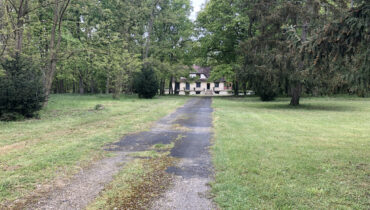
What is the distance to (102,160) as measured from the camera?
17.4 ft

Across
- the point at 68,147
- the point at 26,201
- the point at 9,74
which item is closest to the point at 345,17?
the point at 26,201

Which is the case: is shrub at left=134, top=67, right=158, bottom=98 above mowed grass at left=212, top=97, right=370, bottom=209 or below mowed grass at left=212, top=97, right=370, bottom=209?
above

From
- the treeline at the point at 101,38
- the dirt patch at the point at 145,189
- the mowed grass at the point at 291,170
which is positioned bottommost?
the dirt patch at the point at 145,189

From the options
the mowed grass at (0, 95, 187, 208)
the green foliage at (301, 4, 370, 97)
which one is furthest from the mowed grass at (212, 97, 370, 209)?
the mowed grass at (0, 95, 187, 208)

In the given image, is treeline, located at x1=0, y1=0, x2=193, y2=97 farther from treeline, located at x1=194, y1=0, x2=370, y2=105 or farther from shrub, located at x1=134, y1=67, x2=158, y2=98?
treeline, located at x1=194, y1=0, x2=370, y2=105

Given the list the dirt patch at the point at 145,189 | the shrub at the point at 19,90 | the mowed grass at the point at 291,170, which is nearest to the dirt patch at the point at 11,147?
the dirt patch at the point at 145,189

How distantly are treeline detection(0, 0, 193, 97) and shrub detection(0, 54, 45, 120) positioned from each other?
1.78ft

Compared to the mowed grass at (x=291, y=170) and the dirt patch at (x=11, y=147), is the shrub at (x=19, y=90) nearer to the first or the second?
the dirt patch at (x=11, y=147)

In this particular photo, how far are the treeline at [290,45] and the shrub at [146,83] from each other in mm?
9240

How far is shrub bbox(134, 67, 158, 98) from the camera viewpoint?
28344 mm

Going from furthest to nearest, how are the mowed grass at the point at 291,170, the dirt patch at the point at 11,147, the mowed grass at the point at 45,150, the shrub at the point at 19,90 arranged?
the shrub at the point at 19,90 → the dirt patch at the point at 11,147 → the mowed grass at the point at 45,150 → the mowed grass at the point at 291,170

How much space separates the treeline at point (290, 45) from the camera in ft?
15.2

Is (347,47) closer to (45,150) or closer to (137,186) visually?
(137,186)

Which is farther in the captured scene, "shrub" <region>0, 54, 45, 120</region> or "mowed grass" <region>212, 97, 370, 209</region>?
"shrub" <region>0, 54, 45, 120</region>
